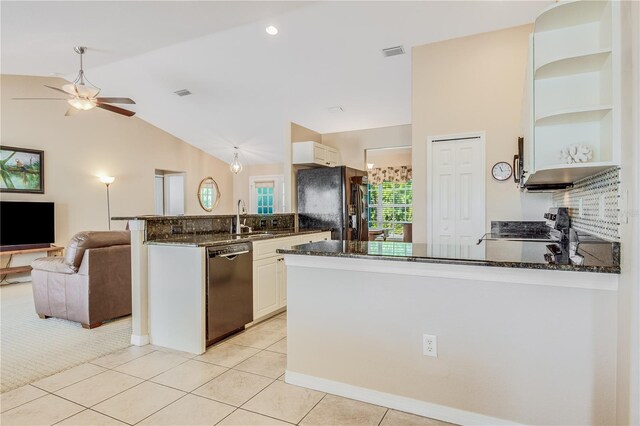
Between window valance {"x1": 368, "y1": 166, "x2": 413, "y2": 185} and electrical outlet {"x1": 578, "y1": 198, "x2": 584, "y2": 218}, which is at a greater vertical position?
window valance {"x1": 368, "y1": 166, "x2": 413, "y2": 185}

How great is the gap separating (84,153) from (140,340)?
506cm

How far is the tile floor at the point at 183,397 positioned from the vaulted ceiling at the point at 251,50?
3.24 metres

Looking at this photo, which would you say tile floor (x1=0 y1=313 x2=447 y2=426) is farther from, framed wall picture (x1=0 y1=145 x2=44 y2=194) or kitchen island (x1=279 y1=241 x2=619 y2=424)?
framed wall picture (x1=0 y1=145 x2=44 y2=194)

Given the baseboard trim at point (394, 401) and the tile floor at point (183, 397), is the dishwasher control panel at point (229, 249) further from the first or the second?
the baseboard trim at point (394, 401)

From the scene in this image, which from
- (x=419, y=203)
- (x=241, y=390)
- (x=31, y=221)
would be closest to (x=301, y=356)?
(x=241, y=390)

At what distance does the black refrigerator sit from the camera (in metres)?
5.44

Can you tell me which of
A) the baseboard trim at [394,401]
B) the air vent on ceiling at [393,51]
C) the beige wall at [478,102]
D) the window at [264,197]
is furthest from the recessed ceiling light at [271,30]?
the window at [264,197]

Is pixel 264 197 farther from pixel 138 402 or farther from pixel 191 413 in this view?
pixel 191 413

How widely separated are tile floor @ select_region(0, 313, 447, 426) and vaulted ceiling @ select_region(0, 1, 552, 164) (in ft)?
10.6

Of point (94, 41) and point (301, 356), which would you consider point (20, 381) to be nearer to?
point (301, 356)

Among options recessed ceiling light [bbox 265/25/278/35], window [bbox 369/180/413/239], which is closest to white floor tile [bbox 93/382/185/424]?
recessed ceiling light [bbox 265/25/278/35]

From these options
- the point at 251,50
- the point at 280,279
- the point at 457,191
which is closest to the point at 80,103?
the point at 251,50

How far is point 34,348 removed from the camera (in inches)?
119

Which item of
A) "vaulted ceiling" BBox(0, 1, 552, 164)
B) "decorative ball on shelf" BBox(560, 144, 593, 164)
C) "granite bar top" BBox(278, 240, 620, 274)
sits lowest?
"granite bar top" BBox(278, 240, 620, 274)
